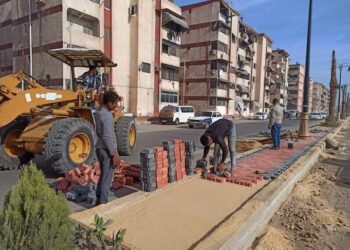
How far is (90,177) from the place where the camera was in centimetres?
629

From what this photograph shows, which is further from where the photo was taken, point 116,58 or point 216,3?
point 216,3

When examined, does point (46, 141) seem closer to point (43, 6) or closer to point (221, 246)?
point (221, 246)

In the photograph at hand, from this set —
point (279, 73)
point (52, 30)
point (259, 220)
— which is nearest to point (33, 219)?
point (259, 220)

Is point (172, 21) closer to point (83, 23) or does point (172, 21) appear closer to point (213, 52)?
point (213, 52)

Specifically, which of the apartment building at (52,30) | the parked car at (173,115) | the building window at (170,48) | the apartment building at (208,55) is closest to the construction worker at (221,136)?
the apartment building at (52,30)

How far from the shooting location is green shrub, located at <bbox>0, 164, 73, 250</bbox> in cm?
240

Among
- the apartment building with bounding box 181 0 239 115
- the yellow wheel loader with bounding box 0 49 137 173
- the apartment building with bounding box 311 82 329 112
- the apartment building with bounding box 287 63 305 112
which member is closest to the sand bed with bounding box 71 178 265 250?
the yellow wheel loader with bounding box 0 49 137 173

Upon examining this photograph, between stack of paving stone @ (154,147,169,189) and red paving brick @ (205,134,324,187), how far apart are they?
1243 millimetres

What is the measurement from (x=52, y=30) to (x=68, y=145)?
21.1 m

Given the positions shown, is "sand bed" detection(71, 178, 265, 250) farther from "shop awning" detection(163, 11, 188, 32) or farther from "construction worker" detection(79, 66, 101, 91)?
"shop awning" detection(163, 11, 188, 32)

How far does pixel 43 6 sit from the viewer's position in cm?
2583

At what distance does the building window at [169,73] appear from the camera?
1545 inches

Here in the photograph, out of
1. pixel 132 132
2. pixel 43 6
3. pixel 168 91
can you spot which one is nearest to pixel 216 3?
pixel 168 91

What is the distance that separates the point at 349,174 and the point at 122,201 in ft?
26.0
